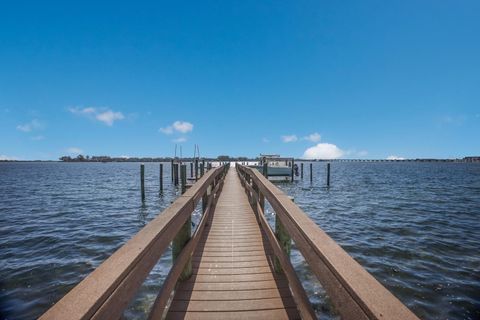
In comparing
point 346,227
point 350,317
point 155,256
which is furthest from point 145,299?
point 346,227

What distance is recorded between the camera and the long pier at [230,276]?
129 cm

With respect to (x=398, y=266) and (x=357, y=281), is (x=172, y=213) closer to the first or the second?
(x=357, y=281)

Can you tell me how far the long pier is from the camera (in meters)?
1.29

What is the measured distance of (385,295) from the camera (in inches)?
50.6

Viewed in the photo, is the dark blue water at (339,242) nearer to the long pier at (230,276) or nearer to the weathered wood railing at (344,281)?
the long pier at (230,276)

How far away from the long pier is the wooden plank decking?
1cm

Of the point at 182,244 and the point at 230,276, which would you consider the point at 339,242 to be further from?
the point at 182,244

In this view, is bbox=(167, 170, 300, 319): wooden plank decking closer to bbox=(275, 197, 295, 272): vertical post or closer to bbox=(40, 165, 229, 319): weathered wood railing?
bbox=(275, 197, 295, 272): vertical post

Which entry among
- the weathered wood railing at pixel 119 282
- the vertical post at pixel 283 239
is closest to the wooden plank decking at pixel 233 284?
the vertical post at pixel 283 239

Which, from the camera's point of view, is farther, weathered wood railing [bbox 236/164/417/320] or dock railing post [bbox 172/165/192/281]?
dock railing post [bbox 172/165/192/281]

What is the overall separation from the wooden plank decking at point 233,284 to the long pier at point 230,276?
1 centimetres

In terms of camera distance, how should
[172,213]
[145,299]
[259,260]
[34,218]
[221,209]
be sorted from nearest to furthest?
[172,213]
[259,260]
[145,299]
[221,209]
[34,218]

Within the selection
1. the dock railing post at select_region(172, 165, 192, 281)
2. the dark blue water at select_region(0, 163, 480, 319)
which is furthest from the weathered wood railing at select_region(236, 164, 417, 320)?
the dark blue water at select_region(0, 163, 480, 319)

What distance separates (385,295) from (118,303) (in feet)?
4.23
